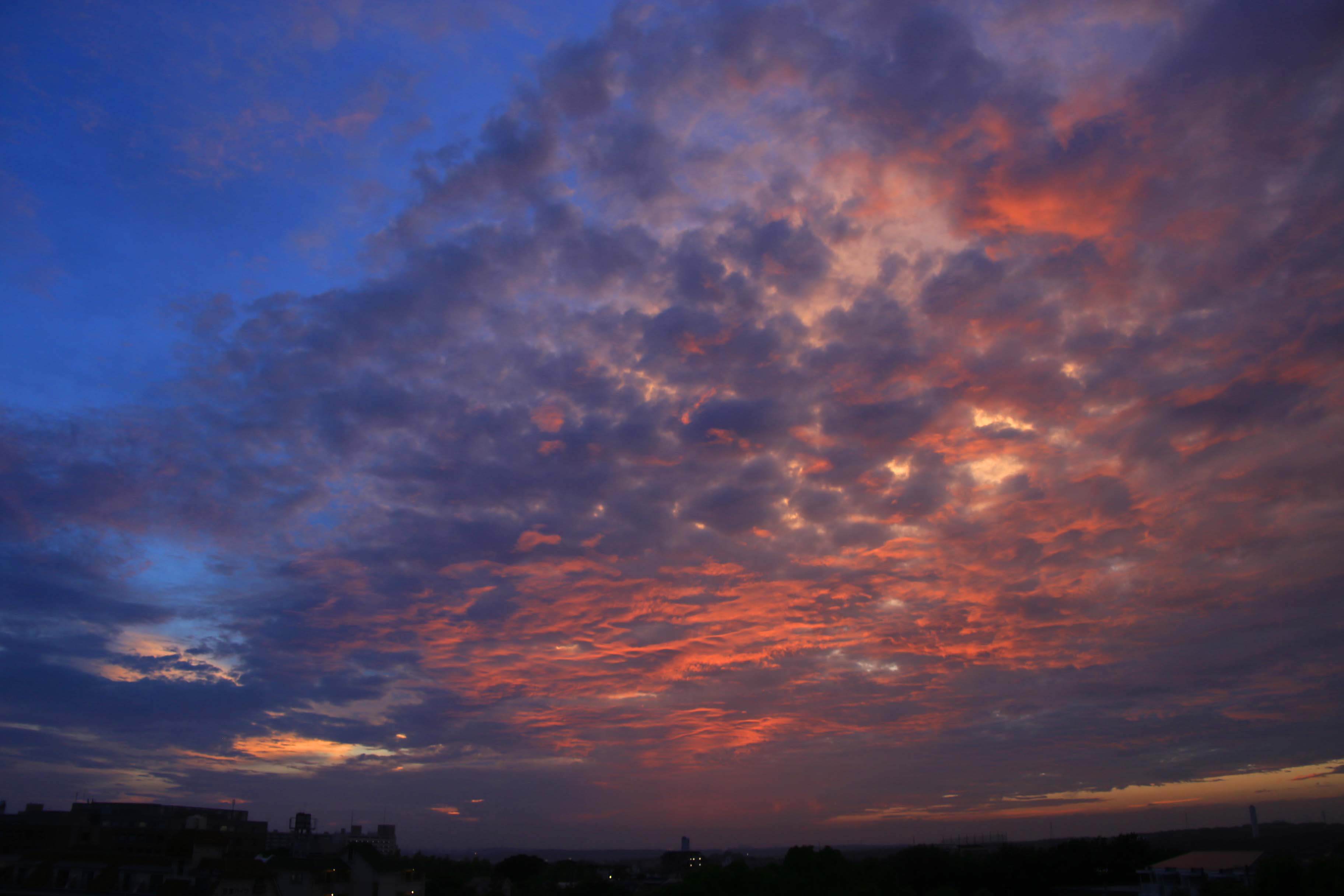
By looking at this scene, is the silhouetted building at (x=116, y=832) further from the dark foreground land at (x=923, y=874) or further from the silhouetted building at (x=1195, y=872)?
the silhouetted building at (x=1195, y=872)

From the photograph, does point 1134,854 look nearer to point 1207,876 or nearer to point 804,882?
point 1207,876

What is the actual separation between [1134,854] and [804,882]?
71.8m

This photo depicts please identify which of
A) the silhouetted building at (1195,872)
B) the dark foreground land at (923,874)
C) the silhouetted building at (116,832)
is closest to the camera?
the dark foreground land at (923,874)

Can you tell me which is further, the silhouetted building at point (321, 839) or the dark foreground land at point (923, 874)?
the silhouetted building at point (321, 839)

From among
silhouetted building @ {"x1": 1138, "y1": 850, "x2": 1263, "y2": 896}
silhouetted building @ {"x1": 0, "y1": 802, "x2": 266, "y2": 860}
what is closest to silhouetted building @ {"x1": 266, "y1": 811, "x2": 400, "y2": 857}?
silhouetted building @ {"x1": 0, "y1": 802, "x2": 266, "y2": 860}

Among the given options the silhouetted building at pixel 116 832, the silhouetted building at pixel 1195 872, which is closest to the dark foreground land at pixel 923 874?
the silhouetted building at pixel 1195 872

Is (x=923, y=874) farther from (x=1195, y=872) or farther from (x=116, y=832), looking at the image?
(x=116, y=832)

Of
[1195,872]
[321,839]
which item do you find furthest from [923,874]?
[321,839]

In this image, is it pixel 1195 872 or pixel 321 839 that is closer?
pixel 1195 872

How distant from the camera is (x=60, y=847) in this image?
288ft

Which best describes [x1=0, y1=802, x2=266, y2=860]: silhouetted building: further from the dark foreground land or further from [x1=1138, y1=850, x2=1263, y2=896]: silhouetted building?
[x1=1138, y1=850, x2=1263, y2=896]: silhouetted building

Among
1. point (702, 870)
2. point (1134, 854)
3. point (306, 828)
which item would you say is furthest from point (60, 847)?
point (1134, 854)

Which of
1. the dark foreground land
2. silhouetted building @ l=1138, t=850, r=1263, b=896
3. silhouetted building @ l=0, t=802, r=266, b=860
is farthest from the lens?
silhouetted building @ l=0, t=802, r=266, b=860

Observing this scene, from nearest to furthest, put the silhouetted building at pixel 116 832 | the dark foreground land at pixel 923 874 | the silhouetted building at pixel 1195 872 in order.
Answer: the dark foreground land at pixel 923 874 → the silhouetted building at pixel 1195 872 → the silhouetted building at pixel 116 832
